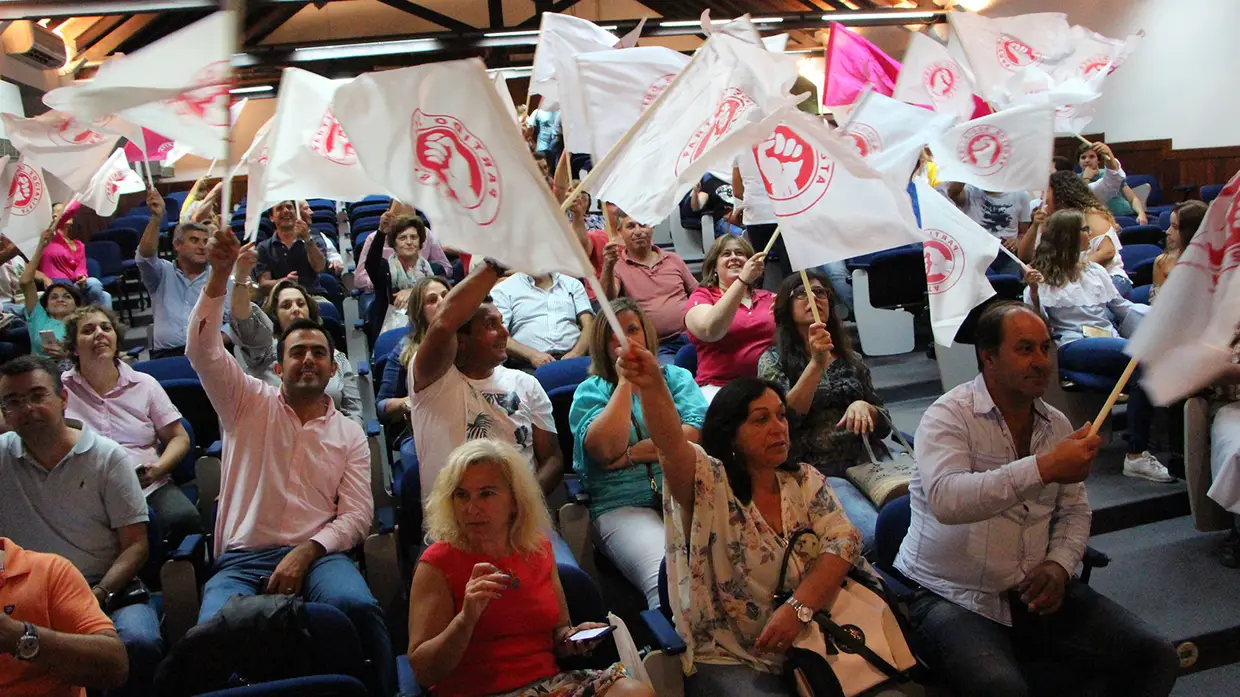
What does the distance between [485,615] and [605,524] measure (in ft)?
3.00

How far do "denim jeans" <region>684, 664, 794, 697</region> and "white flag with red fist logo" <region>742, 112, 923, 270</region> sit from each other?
3.88ft

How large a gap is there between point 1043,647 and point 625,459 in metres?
1.32

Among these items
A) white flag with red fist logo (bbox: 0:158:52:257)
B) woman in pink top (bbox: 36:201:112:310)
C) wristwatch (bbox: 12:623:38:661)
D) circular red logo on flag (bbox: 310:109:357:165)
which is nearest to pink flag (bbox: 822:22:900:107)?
circular red logo on flag (bbox: 310:109:357:165)

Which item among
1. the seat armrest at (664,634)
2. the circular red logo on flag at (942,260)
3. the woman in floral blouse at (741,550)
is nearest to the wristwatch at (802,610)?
the woman in floral blouse at (741,550)

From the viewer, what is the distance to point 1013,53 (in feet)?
17.9

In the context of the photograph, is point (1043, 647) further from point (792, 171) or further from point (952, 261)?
point (792, 171)

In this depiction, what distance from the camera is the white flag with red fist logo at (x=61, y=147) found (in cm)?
411

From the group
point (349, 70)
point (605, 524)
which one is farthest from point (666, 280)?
point (349, 70)

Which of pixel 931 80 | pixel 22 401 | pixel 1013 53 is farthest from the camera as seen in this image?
pixel 1013 53

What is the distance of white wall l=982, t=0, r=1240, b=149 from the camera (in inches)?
372

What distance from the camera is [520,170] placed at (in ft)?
6.83

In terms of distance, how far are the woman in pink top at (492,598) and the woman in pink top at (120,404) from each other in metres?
1.57

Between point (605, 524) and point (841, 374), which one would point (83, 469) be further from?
point (841, 374)

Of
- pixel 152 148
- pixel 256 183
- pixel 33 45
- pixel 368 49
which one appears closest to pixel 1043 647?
pixel 256 183
